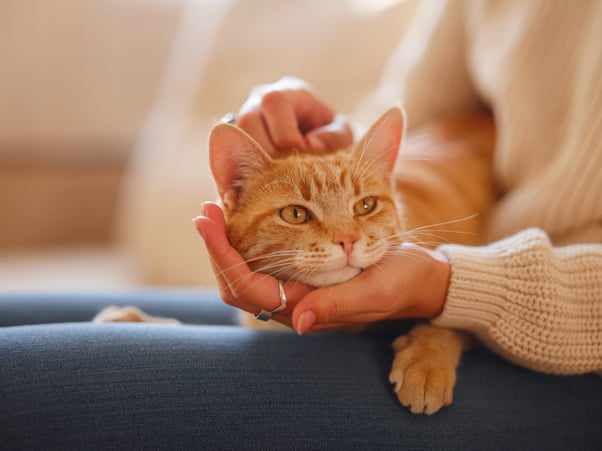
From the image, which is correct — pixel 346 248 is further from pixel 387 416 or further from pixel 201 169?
pixel 201 169

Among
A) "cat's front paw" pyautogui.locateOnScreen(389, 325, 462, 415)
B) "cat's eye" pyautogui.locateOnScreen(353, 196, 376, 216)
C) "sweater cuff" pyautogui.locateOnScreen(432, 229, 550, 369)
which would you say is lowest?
"cat's front paw" pyautogui.locateOnScreen(389, 325, 462, 415)

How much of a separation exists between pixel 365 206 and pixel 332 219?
124 mm

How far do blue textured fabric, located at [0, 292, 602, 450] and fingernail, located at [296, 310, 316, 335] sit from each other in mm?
118

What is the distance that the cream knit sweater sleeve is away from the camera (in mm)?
975

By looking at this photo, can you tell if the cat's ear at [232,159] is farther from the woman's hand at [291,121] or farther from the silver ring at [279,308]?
the silver ring at [279,308]

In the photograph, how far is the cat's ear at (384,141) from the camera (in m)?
1.20

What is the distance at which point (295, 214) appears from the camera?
43.6 inches

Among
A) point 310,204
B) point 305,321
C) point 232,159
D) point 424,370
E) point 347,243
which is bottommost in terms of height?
point 424,370

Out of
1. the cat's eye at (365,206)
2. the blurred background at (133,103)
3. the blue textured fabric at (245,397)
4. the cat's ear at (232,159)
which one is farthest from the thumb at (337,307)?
the blurred background at (133,103)

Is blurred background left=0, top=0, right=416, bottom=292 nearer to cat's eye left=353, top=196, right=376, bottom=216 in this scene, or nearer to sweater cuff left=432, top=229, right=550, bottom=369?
cat's eye left=353, top=196, right=376, bottom=216

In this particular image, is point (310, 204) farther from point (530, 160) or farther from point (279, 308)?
point (530, 160)

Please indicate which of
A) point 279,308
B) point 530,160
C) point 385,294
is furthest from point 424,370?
point 530,160

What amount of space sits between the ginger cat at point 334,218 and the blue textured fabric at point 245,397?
0.05m

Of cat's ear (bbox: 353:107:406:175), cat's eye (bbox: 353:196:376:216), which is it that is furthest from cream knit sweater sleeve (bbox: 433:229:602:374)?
cat's ear (bbox: 353:107:406:175)
